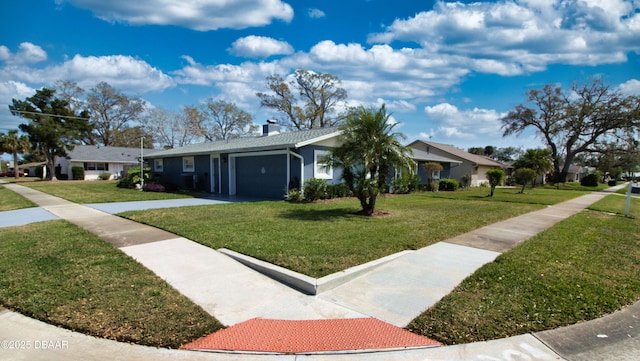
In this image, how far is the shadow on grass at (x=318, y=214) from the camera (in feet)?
30.2

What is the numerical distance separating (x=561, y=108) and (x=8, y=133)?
235 feet

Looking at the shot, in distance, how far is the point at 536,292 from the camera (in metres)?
4.13

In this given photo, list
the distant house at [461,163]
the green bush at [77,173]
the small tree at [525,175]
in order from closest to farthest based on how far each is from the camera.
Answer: the small tree at [525,175]
the distant house at [461,163]
the green bush at [77,173]

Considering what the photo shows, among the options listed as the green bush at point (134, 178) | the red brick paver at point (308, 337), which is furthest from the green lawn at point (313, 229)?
the green bush at point (134, 178)

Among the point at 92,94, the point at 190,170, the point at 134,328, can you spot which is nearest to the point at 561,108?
the point at 190,170

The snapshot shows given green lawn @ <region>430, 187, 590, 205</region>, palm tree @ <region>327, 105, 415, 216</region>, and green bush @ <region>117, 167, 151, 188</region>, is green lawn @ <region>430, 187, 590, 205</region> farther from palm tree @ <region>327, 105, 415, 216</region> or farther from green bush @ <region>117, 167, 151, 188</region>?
green bush @ <region>117, 167, 151, 188</region>

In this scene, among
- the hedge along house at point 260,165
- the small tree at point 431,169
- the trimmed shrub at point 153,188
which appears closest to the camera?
the hedge along house at point 260,165

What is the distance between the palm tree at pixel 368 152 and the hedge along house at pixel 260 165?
Result: 0.72 metres

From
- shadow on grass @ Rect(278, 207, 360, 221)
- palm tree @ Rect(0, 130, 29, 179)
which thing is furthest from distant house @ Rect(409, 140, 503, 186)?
palm tree @ Rect(0, 130, 29, 179)

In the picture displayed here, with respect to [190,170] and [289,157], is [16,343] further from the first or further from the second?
[190,170]

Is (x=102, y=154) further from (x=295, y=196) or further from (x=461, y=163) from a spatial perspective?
(x=461, y=163)

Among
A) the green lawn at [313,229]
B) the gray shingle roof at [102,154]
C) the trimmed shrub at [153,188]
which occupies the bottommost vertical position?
the green lawn at [313,229]

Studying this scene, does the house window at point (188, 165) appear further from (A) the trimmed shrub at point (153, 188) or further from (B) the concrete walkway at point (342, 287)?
(B) the concrete walkway at point (342, 287)

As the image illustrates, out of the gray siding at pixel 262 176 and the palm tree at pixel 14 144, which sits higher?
the palm tree at pixel 14 144
